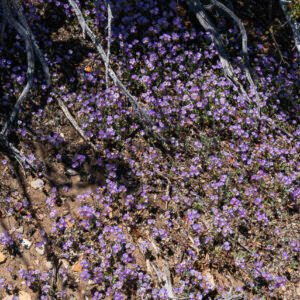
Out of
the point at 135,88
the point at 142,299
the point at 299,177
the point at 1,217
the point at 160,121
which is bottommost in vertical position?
the point at 142,299

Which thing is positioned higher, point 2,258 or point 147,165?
point 147,165

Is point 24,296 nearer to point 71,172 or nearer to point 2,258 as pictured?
point 2,258

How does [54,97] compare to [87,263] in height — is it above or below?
above

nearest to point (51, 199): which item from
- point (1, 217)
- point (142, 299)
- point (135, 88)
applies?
point (1, 217)

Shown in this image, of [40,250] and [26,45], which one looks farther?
[26,45]

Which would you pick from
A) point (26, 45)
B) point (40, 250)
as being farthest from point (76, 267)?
point (26, 45)

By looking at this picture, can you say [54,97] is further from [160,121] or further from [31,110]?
[160,121]

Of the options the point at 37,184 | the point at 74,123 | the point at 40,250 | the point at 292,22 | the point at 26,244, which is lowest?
the point at 40,250

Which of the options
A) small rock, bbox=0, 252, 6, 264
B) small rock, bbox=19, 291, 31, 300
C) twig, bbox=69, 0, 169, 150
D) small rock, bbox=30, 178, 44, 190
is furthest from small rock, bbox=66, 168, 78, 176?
small rock, bbox=19, 291, 31, 300
